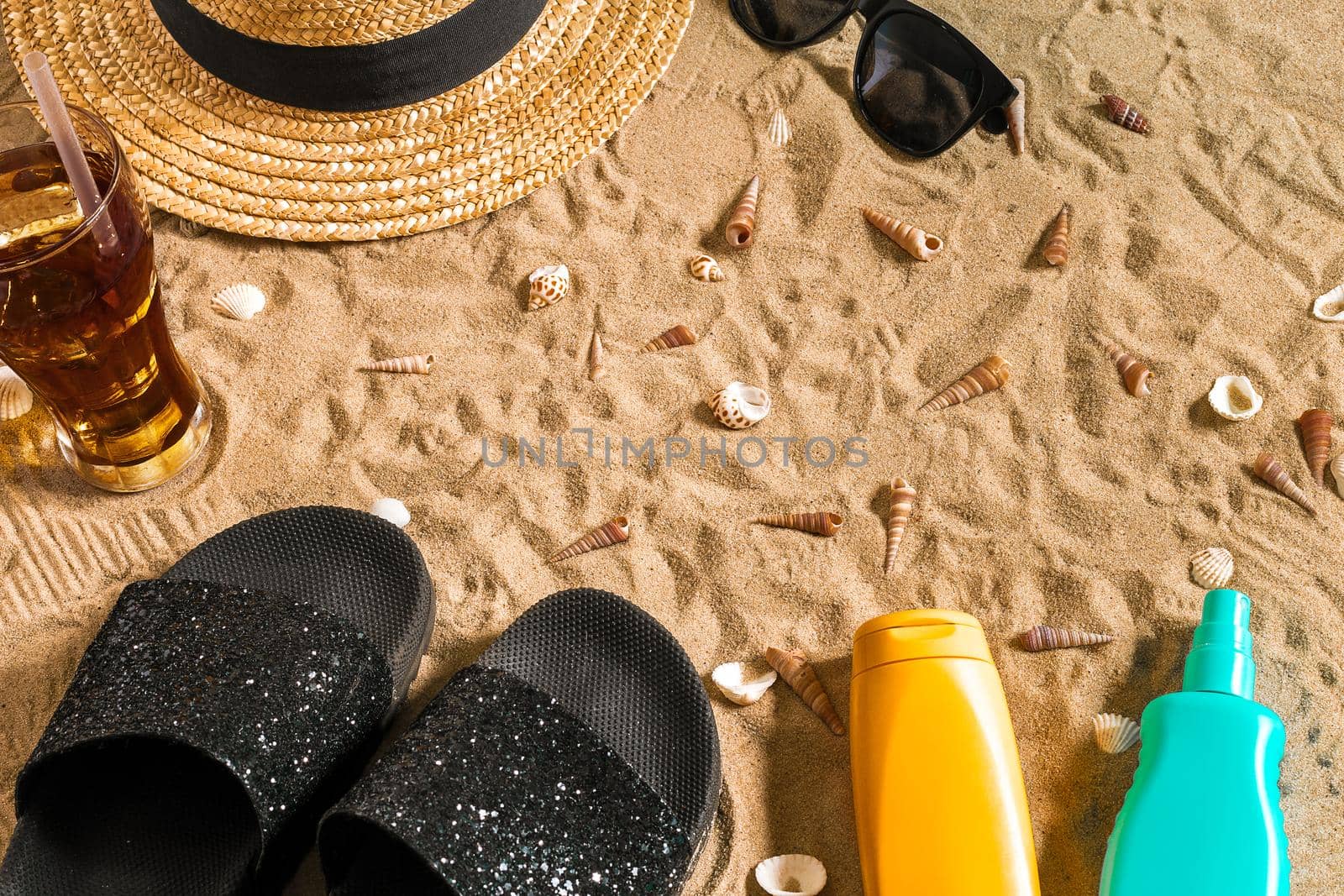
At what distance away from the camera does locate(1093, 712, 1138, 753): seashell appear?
119 centimetres

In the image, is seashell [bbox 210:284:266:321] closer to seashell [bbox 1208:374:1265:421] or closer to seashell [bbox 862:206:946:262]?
seashell [bbox 862:206:946:262]

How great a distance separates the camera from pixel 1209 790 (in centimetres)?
103

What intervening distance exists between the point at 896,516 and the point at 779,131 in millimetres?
642

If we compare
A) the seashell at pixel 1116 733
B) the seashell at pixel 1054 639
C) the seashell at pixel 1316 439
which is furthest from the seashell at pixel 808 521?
the seashell at pixel 1316 439

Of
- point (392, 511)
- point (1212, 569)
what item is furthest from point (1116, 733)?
point (392, 511)

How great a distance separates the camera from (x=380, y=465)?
140 centimetres

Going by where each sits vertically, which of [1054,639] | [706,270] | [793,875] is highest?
[706,270]

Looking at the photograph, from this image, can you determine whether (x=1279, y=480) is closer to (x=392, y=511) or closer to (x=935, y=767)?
(x=935, y=767)

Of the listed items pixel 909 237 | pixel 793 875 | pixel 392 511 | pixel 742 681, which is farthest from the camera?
pixel 909 237

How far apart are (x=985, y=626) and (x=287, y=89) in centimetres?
108

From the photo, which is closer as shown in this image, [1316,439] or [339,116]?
[1316,439]

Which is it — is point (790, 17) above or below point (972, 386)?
above

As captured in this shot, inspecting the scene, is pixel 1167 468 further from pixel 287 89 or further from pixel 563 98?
pixel 287 89

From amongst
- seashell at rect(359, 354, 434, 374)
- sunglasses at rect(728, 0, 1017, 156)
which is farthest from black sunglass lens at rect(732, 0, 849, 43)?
seashell at rect(359, 354, 434, 374)
